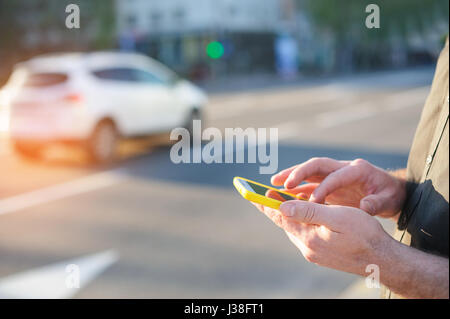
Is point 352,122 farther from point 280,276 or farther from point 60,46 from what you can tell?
point 60,46

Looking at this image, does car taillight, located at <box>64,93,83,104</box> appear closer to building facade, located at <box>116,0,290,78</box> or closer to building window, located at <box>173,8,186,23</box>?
building facade, located at <box>116,0,290,78</box>

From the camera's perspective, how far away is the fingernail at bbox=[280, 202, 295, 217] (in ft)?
4.40

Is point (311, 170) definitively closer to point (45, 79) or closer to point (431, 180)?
point (431, 180)

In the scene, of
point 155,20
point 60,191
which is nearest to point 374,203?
point 60,191

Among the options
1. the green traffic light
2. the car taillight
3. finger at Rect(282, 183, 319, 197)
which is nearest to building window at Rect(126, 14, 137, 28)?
the green traffic light

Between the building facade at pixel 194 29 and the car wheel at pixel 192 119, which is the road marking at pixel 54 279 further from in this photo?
the building facade at pixel 194 29

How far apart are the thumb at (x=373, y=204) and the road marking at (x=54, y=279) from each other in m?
2.98

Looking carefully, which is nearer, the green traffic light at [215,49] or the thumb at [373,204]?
the thumb at [373,204]

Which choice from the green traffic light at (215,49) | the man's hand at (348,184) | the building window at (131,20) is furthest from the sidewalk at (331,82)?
the man's hand at (348,184)

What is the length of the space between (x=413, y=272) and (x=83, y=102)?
357 inches

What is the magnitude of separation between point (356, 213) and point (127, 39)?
3463cm

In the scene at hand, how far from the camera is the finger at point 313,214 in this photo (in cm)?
130

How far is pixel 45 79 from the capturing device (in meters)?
10.0
